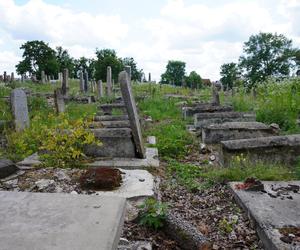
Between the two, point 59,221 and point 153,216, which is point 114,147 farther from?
point 59,221

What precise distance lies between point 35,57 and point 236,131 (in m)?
56.8

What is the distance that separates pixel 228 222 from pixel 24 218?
1.99 m

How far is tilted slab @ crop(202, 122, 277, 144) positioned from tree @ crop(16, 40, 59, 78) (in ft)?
174

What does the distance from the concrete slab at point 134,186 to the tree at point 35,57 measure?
2163 inches

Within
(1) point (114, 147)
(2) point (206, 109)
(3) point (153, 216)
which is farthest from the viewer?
(2) point (206, 109)

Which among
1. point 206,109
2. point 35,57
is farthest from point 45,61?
point 206,109

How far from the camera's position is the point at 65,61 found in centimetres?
6562

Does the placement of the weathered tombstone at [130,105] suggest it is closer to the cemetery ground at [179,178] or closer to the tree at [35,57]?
the cemetery ground at [179,178]

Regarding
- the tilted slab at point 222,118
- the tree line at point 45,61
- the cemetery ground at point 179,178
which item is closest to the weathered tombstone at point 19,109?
the cemetery ground at point 179,178

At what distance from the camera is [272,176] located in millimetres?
4258

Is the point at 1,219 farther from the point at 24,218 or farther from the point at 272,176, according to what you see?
the point at 272,176

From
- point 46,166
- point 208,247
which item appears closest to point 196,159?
point 46,166

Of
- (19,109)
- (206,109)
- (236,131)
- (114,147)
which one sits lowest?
(114,147)

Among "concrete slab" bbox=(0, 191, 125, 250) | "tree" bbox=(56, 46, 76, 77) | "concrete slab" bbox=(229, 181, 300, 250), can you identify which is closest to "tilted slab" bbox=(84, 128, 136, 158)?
"concrete slab" bbox=(229, 181, 300, 250)
